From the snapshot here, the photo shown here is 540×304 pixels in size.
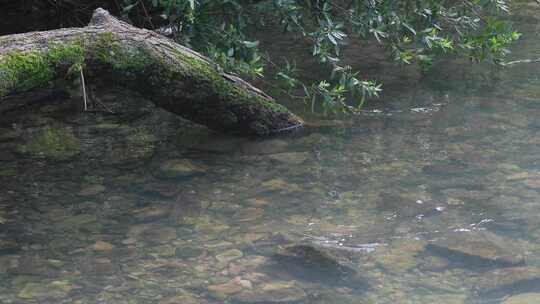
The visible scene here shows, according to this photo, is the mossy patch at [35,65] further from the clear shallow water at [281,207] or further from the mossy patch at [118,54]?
the clear shallow water at [281,207]

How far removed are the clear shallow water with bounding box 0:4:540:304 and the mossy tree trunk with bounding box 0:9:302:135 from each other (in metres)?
0.29

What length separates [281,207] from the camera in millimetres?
6316

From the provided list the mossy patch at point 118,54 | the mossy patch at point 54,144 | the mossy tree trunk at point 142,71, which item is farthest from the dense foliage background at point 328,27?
the mossy patch at point 54,144

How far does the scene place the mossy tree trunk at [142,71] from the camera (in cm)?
618

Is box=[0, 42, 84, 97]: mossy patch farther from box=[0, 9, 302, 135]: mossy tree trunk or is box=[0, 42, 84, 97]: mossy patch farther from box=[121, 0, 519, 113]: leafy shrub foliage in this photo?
box=[121, 0, 519, 113]: leafy shrub foliage

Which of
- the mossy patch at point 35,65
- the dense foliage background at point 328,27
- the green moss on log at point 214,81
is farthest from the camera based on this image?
the dense foliage background at point 328,27

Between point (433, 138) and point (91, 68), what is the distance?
10.1 ft

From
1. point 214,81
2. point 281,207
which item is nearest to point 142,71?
point 214,81

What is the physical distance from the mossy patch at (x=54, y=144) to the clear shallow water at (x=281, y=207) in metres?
0.03

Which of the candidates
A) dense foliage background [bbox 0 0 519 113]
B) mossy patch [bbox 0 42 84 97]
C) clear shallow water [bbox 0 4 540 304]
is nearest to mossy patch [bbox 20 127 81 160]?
clear shallow water [bbox 0 4 540 304]

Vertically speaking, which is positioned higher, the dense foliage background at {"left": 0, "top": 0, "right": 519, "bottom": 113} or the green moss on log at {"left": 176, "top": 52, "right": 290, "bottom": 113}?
the dense foliage background at {"left": 0, "top": 0, "right": 519, "bottom": 113}

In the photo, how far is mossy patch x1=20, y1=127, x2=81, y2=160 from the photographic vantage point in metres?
7.37

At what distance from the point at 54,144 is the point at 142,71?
1353mm

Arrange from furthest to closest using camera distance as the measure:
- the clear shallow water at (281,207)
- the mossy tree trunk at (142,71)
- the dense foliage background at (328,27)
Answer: the dense foliage background at (328,27)
the mossy tree trunk at (142,71)
the clear shallow water at (281,207)
